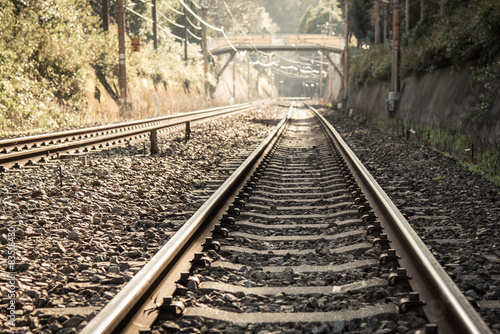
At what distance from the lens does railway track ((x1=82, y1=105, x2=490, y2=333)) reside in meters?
3.15

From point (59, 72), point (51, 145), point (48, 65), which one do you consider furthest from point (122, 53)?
point (51, 145)

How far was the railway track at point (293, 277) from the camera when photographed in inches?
124

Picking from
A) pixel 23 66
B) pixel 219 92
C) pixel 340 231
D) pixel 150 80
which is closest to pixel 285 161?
pixel 340 231

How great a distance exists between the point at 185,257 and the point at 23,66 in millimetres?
17397

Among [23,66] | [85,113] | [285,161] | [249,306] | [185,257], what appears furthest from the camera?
[85,113]

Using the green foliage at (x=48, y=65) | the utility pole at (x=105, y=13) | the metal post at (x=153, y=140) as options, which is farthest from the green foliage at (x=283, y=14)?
the metal post at (x=153, y=140)

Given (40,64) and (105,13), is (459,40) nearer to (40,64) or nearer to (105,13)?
(40,64)

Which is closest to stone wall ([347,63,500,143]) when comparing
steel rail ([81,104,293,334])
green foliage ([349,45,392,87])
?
green foliage ([349,45,392,87])

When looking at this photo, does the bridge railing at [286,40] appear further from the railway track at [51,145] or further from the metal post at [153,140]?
the metal post at [153,140]

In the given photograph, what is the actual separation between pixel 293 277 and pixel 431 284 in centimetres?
100

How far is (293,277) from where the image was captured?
159 inches

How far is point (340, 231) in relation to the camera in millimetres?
5363

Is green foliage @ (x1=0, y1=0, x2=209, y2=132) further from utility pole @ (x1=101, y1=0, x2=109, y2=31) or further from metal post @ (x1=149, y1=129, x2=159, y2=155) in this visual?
metal post @ (x1=149, y1=129, x2=159, y2=155)

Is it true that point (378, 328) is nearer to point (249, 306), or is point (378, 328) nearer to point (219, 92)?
point (249, 306)
